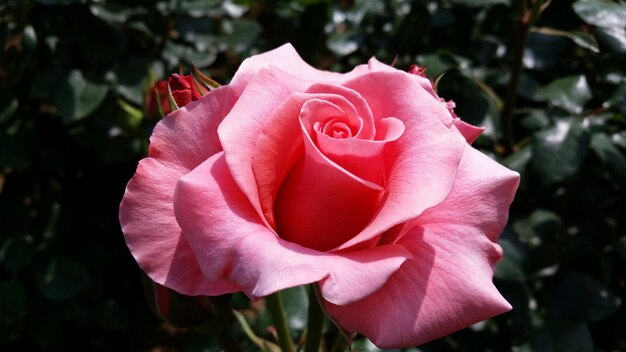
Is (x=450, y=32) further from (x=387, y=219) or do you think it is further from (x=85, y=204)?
(x=387, y=219)

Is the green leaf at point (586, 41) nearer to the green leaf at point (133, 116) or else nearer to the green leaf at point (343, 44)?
the green leaf at point (343, 44)

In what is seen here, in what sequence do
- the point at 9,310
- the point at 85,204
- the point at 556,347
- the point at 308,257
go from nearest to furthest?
1. the point at 308,257
2. the point at 556,347
3. the point at 9,310
4. the point at 85,204

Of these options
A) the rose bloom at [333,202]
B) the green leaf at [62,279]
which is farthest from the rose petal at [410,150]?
the green leaf at [62,279]

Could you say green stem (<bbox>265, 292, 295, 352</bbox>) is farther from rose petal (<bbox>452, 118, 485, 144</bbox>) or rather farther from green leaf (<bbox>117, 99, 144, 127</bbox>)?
green leaf (<bbox>117, 99, 144, 127</bbox>)

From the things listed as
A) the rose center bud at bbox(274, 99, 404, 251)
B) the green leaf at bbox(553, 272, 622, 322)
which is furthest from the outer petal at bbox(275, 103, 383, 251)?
the green leaf at bbox(553, 272, 622, 322)

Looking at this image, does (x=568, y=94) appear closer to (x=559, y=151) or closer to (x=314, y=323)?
(x=559, y=151)

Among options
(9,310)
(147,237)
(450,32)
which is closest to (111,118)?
(9,310)

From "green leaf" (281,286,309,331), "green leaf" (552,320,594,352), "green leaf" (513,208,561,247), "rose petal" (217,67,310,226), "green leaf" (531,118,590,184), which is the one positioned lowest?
"green leaf" (552,320,594,352)
